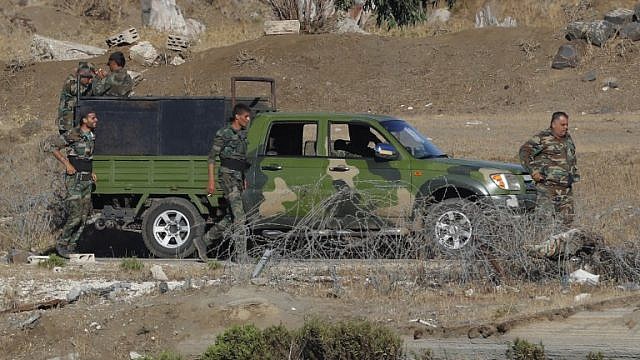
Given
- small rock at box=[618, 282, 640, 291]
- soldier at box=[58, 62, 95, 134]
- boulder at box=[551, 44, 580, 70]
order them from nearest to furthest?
small rock at box=[618, 282, 640, 291]
soldier at box=[58, 62, 95, 134]
boulder at box=[551, 44, 580, 70]

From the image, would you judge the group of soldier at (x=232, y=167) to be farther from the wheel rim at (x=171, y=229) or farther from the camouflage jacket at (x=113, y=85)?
the camouflage jacket at (x=113, y=85)

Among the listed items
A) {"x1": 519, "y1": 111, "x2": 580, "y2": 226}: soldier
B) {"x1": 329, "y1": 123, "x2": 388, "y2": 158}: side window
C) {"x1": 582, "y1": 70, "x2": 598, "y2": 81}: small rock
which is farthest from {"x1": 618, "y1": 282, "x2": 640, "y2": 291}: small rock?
{"x1": 582, "y1": 70, "x2": 598, "y2": 81}: small rock

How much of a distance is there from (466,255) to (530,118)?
1733 cm

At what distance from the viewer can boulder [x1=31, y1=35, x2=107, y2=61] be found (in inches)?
1536

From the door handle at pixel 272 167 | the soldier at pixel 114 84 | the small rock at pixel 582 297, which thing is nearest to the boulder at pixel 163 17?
the soldier at pixel 114 84

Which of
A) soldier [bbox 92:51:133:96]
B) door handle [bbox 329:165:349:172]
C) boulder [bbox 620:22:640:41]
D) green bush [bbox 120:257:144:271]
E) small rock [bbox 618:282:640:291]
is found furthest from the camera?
boulder [bbox 620:22:640:41]

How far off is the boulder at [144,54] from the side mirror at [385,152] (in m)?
23.6

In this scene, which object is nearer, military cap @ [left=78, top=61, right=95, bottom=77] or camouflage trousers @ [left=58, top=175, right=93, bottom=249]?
camouflage trousers @ [left=58, top=175, right=93, bottom=249]

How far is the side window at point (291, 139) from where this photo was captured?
1488 centimetres

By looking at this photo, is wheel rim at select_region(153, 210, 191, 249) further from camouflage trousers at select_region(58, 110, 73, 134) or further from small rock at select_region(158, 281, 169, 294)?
camouflage trousers at select_region(58, 110, 73, 134)

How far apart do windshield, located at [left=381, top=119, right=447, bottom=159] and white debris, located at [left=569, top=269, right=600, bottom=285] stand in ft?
9.34

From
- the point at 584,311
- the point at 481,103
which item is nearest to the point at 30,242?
the point at 584,311

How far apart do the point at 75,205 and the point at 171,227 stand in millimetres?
1164

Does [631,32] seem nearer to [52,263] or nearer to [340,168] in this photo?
[340,168]
